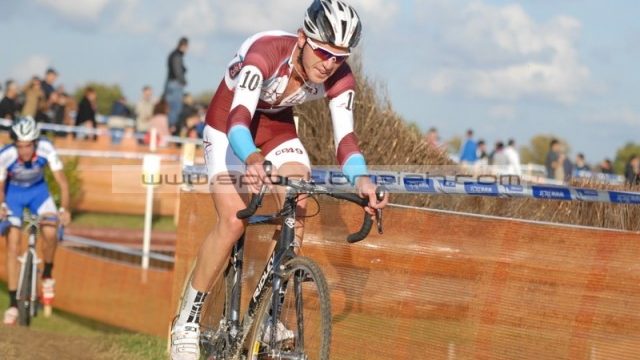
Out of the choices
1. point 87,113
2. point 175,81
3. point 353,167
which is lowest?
point 353,167

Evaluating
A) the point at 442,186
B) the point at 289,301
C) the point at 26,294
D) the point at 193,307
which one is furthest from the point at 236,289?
the point at 26,294

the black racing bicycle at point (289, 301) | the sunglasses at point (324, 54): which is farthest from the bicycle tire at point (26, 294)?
the sunglasses at point (324, 54)

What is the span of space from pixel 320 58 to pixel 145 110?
17705 millimetres

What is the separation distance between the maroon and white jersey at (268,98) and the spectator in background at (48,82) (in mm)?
16570

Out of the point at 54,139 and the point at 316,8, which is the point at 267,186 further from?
the point at 54,139

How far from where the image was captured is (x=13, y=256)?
1135cm

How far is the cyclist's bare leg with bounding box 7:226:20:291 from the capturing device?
11.3m

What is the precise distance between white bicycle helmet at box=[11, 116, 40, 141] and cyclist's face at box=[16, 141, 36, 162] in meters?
0.05

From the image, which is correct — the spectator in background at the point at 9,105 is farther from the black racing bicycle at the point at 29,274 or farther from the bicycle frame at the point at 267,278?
the bicycle frame at the point at 267,278

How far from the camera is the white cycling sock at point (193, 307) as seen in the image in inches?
254

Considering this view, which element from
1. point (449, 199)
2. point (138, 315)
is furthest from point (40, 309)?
point (449, 199)

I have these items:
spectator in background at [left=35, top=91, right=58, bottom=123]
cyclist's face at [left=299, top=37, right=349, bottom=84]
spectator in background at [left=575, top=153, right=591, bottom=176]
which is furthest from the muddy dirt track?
spectator in background at [left=575, top=153, right=591, bottom=176]

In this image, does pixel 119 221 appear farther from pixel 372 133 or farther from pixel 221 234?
pixel 221 234

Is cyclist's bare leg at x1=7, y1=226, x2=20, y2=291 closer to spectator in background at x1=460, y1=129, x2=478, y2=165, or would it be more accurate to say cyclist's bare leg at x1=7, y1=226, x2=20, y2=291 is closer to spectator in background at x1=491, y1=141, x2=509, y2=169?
spectator in background at x1=491, y1=141, x2=509, y2=169
